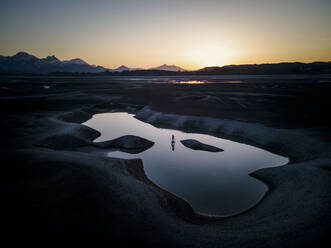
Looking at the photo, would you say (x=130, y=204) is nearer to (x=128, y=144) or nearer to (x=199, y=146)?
(x=128, y=144)

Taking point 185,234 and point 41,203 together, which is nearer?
point 185,234

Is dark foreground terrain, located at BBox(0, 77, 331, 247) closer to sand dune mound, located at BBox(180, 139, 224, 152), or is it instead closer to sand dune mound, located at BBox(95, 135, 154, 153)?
sand dune mound, located at BBox(95, 135, 154, 153)

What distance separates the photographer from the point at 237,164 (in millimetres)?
29922

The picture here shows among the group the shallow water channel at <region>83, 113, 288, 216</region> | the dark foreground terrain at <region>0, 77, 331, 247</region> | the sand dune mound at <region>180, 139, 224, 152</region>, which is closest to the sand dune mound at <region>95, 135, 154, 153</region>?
the shallow water channel at <region>83, 113, 288, 216</region>

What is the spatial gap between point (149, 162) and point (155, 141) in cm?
992

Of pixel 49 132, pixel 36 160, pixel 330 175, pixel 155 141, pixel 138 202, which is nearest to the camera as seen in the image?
pixel 138 202

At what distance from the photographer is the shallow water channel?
21.2 meters

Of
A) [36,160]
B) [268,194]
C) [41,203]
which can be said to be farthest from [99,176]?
[268,194]

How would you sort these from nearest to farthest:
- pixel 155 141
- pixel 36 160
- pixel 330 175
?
pixel 330 175, pixel 36 160, pixel 155 141

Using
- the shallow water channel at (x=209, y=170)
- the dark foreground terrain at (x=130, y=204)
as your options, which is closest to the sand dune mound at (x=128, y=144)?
the shallow water channel at (x=209, y=170)

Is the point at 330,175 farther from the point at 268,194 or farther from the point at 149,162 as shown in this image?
the point at 149,162

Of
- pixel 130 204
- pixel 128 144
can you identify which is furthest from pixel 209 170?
pixel 128 144

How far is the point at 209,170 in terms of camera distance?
28.1 m

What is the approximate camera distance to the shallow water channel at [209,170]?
21188mm
